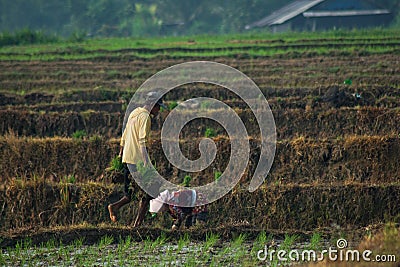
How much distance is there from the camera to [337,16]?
34.0 m

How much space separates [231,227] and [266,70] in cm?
1250

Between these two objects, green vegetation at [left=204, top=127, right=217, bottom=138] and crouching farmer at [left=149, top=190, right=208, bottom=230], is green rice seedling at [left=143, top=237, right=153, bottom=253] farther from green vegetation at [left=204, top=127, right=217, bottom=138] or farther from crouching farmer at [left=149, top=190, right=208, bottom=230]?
green vegetation at [left=204, top=127, right=217, bottom=138]

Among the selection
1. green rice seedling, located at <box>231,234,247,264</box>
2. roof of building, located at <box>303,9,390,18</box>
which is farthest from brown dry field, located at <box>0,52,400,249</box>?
roof of building, located at <box>303,9,390,18</box>

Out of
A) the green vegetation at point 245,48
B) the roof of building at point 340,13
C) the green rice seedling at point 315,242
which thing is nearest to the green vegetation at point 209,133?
the green rice seedling at point 315,242

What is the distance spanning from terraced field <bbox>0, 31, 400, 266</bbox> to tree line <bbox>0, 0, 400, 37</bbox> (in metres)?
20.5

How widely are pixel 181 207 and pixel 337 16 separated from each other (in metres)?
27.9

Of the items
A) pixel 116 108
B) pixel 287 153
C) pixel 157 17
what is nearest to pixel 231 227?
pixel 287 153

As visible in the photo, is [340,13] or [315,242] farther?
[340,13]

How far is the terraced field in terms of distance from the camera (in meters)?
8.30

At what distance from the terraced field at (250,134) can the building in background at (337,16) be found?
31.7ft

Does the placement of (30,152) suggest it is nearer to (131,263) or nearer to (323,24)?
(131,263)

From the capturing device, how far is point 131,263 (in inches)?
251

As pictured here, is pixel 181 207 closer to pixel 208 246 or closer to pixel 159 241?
pixel 159 241

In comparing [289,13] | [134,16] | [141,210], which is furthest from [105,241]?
[134,16]
